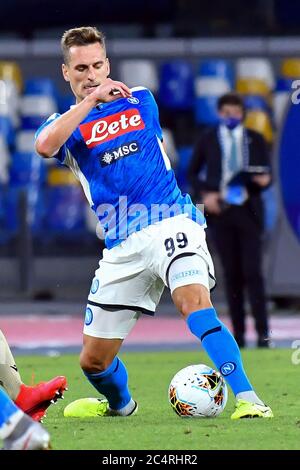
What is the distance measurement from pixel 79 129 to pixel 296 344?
5.48 m

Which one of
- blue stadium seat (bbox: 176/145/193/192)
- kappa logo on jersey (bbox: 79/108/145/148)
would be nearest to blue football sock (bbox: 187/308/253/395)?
kappa logo on jersey (bbox: 79/108/145/148)

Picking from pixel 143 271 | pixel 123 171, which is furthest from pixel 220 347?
pixel 123 171

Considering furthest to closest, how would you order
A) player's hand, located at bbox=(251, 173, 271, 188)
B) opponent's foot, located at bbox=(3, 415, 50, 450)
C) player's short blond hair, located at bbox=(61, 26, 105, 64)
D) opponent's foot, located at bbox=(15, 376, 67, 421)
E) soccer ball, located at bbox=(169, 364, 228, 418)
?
player's hand, located at bbox=(251, 173, 271, 188) < player's short blond hair, located at bbox=(61, 26, 105, 64) < soccer ball, located at bbox=(169, 364, 228, 418) < opponent's foot, located at bbox=(15, 376, 67, 421) < opponent's foot, located at bbox=(3, 415, 50, 450)

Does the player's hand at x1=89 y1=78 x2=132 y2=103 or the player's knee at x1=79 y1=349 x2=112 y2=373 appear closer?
the player's hand at x1=89 y1=78 x2=132 y2=103

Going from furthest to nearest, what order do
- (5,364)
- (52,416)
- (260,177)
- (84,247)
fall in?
(84,247), (260,177), (52,416), (5,364)

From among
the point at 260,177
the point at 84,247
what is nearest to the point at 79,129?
the point at 260,177

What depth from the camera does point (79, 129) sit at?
26.7ft

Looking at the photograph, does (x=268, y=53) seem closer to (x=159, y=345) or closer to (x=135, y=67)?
(x=135, y=67)

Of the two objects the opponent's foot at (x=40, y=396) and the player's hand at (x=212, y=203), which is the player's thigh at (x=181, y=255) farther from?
the player's hand at (x=212, y=203)

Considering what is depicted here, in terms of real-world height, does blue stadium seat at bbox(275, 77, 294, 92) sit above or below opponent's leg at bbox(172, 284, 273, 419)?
below

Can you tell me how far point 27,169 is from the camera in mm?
17844

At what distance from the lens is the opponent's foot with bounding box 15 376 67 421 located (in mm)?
7734

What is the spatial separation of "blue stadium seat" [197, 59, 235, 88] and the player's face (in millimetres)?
9590

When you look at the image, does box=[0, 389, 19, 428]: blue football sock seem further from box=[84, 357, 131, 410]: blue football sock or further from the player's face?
the player's face
